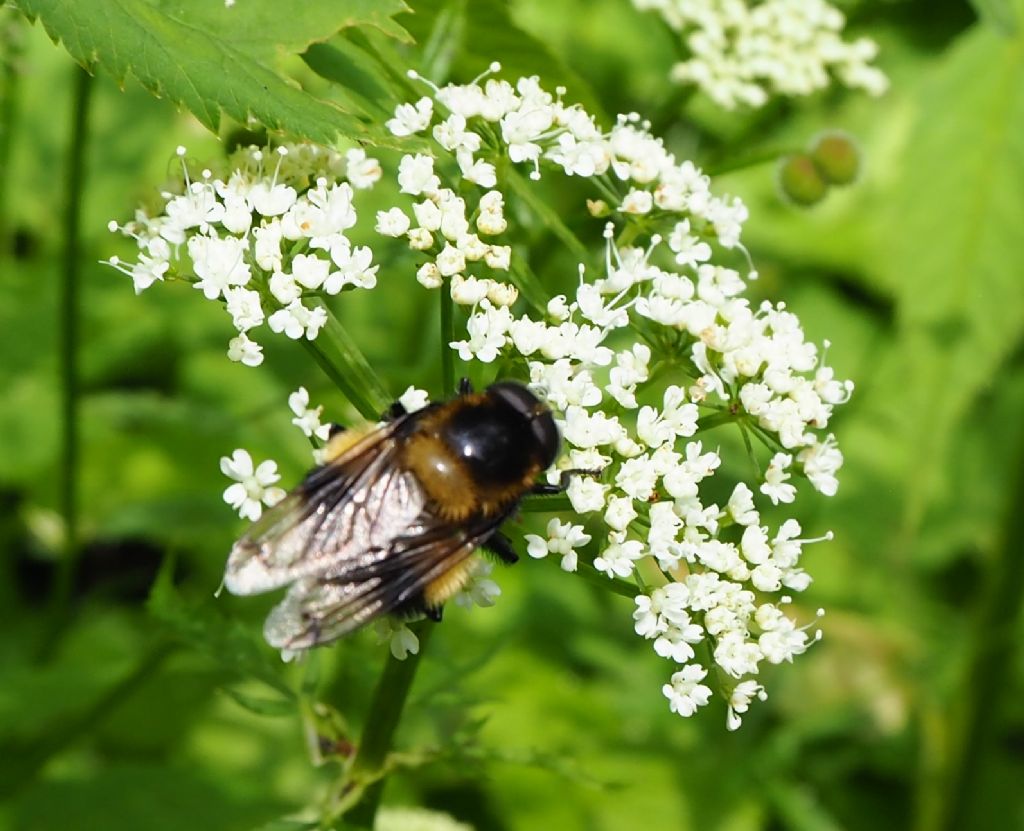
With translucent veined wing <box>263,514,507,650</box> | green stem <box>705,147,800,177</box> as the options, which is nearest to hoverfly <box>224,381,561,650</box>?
translucent veined wing <box>263,514,507,650</box>

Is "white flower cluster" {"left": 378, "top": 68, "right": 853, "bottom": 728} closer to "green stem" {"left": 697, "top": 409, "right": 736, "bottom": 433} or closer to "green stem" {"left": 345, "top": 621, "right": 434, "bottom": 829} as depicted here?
"green stem" {"left": 697, "top": 409, "right": 736, "bottom": 433}

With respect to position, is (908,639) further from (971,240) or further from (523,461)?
(523,461)

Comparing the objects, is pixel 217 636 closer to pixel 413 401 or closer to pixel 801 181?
Answer: pixel 413 401

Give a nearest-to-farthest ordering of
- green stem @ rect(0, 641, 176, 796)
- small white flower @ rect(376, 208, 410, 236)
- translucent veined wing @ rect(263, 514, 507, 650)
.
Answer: translucent veined wing @ rect(263, 514, 507, 650) → small white flower @ rect(376, 208, 410, 236) → green stem @ rect(0, 641, 176, 796)

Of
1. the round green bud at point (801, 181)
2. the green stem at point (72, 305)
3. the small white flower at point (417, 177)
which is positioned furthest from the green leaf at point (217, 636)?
the round green bud at point (801, 181)

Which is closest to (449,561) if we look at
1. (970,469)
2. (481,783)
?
(481,783)

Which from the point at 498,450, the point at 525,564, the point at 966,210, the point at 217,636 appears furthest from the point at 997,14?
the point at 525,564

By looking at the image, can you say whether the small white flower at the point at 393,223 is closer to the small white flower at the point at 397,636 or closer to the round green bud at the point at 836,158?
the small white flower at the point at 397,636
